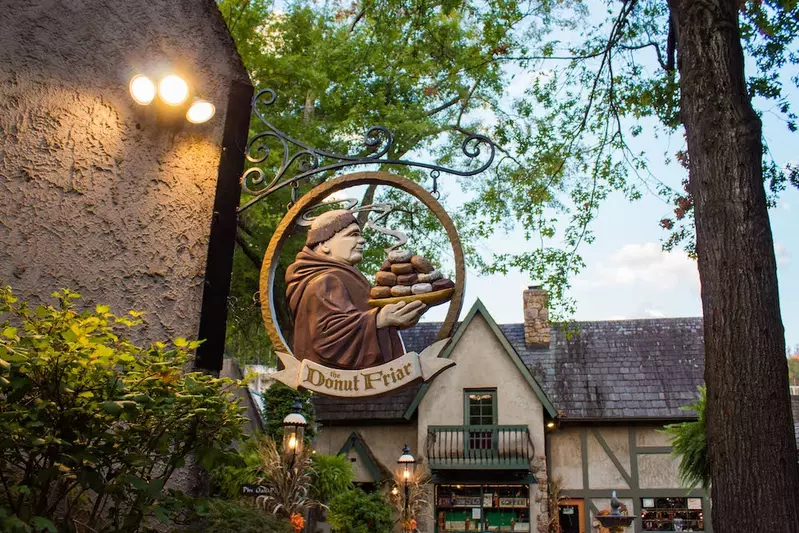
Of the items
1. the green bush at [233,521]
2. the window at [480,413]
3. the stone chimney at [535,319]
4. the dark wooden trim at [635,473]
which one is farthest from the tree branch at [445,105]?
the green bush at [233,521]

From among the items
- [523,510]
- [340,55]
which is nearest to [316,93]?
[340,55]

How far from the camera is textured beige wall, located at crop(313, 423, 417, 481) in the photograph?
2178cm

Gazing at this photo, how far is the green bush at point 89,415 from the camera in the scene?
280 centimetres

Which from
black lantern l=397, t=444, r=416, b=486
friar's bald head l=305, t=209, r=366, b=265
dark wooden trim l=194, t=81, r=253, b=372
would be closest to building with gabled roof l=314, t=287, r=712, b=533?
black lantern l=397, t=444, r=416, b=486

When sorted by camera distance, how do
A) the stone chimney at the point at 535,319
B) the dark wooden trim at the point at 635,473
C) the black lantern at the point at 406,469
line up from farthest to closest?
the stone chimney at the point at 535,319, the dark wooden trim at the point at 635,473, the black lantern at the point at 406,469

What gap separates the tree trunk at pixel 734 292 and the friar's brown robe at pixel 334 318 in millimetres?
2473

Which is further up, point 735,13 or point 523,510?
point 735,13

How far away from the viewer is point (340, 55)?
17.9m

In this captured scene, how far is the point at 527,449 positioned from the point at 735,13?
15.5 meters

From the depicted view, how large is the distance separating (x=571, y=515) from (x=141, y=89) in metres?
19.2

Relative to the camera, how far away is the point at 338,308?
4.95 metres

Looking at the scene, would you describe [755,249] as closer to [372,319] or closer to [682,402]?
[372,319]

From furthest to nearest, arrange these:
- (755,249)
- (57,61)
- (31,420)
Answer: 1. (755,249)
2. (57,61)
3. (31,420)

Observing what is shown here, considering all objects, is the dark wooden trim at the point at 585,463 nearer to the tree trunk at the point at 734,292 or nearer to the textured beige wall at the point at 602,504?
the textured beige wall at the point at 602,504
